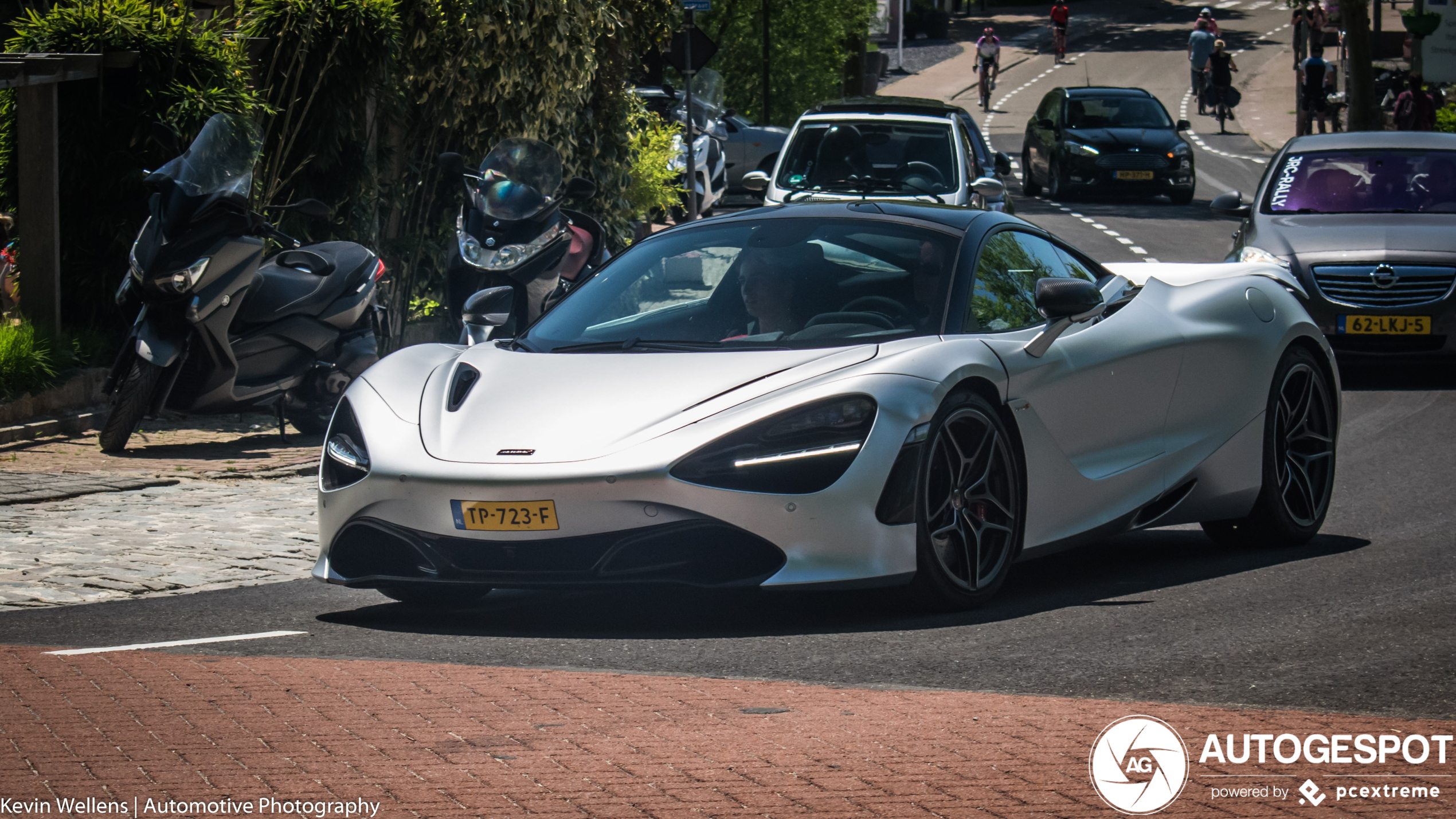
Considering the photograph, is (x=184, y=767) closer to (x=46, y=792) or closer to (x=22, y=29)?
(x=46, y=792)

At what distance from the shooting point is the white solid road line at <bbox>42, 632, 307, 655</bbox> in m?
6.03

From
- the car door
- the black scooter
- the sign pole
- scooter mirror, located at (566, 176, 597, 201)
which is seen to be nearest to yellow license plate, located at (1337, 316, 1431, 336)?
scooter mirror, located at (566, 176, 597, 201)

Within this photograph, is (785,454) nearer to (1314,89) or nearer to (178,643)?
(178,643)

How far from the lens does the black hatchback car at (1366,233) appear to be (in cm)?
1371

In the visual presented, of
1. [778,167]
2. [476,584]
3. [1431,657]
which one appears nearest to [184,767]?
[476,584]

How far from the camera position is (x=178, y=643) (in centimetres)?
626

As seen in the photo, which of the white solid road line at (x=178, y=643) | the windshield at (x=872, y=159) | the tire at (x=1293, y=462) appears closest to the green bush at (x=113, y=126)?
the windshield at (x=872, y=159)

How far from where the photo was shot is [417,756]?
4.63 meters

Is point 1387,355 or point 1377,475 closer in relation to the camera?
point 1377,475

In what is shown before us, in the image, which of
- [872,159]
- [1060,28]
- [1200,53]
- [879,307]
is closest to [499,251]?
[879,307]

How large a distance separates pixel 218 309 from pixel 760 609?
5.42 m

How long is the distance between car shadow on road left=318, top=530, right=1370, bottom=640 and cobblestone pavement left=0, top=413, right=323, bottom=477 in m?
3.73

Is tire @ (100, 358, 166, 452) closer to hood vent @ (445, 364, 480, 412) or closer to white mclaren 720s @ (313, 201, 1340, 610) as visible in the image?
white mclaren 720s @ (313, 201, 1340, 610)

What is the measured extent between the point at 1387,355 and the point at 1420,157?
79.4 inches
